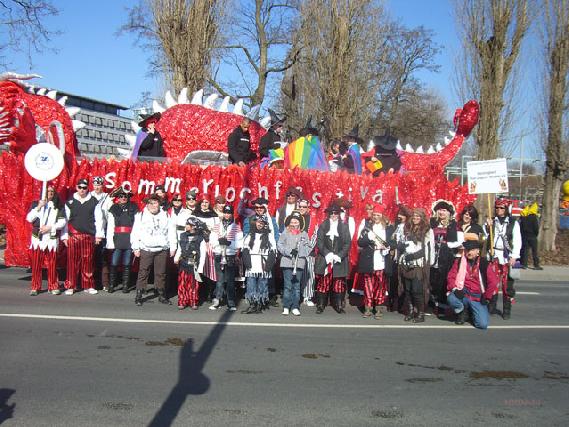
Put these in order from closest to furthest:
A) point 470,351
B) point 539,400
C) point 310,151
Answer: point 539,400 → point 470,351 → point 310,151

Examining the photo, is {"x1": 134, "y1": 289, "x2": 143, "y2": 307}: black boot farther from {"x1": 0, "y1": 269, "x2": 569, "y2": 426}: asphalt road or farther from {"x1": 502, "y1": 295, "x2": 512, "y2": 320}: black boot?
{"x1": 502, "y1": 295, "x2": 512, "y2": 320}: black boot

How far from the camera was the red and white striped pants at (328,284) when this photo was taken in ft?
28.7

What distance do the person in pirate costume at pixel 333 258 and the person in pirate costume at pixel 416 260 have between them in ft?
2.56

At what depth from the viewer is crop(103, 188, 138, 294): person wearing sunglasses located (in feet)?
31.0

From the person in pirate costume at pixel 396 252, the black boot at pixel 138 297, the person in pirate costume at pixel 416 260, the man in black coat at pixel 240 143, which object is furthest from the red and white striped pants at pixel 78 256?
the person in pirate costume at pixel 416 260

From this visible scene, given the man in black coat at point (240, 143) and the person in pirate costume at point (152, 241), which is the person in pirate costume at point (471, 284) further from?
the man in black coat at point (240, 143)

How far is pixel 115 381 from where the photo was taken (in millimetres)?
5129

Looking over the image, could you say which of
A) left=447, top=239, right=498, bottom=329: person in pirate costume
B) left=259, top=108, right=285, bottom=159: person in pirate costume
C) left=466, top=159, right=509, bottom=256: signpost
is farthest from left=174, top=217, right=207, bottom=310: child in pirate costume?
left=466, top=159, right=509, bottom=256: signpost

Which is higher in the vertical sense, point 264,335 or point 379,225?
point 379,225

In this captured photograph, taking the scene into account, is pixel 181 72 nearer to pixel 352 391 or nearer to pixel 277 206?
pixel 277 206

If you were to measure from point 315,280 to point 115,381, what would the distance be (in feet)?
15.3

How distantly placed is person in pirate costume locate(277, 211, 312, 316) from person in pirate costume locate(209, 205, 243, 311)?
660mm

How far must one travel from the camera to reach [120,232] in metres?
9.43

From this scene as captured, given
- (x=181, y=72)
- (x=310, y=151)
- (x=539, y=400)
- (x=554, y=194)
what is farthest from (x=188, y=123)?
(x=554, y=194)
